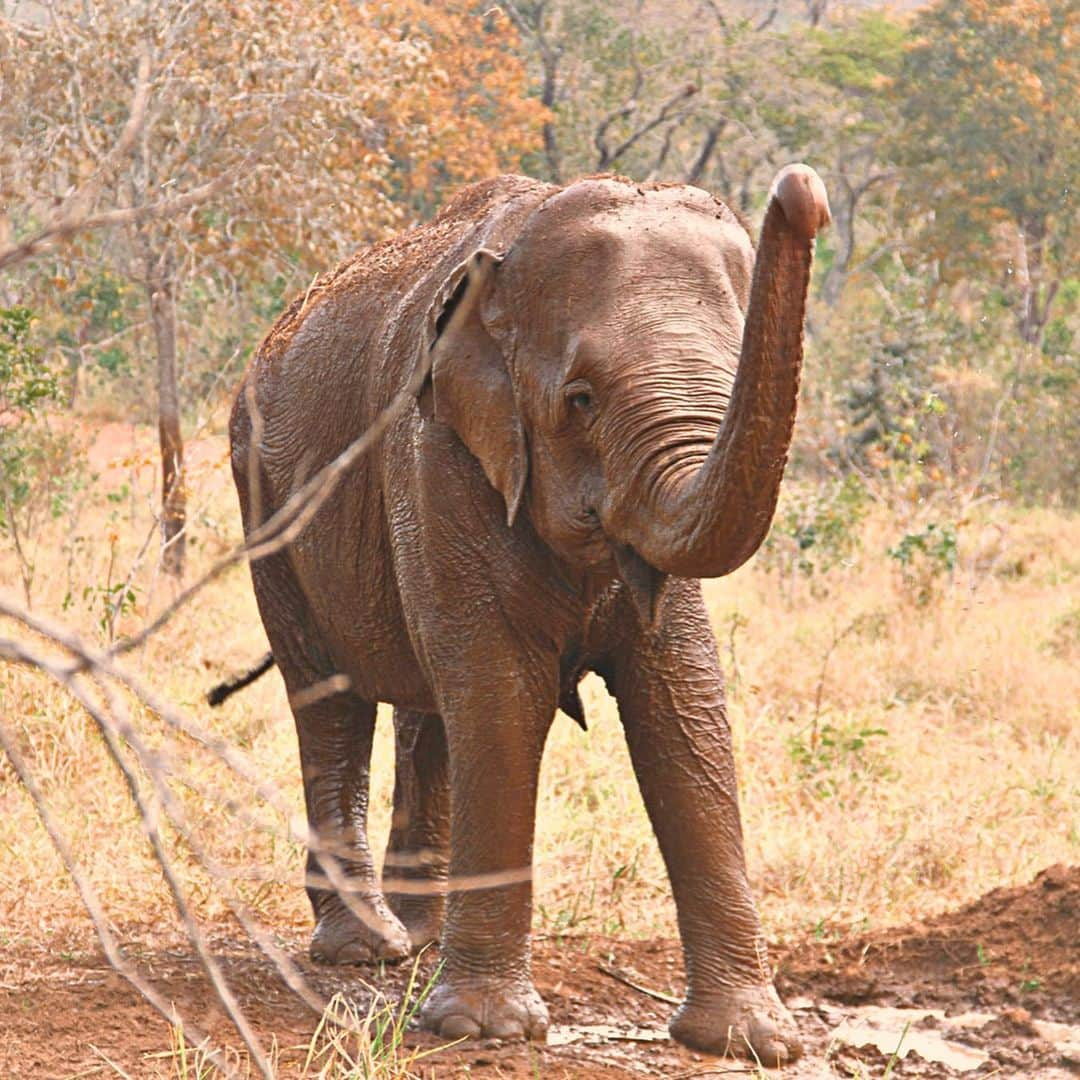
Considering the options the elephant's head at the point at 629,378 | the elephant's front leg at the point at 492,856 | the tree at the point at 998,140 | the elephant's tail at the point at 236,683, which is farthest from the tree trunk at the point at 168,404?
the tree at the point at 998,140

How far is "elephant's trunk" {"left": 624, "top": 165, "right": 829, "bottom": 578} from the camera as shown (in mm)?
3369

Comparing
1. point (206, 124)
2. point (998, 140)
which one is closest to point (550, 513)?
point (206, 124)

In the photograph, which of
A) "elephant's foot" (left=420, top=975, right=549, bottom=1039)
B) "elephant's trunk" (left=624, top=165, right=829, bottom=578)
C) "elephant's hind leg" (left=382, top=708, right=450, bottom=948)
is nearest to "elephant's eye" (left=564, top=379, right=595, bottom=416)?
"elephant's trunk" (left=624, top=165, right=829, bottom=578)

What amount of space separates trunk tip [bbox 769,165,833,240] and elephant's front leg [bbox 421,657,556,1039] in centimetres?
144

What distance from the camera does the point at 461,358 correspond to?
4422 millimetres

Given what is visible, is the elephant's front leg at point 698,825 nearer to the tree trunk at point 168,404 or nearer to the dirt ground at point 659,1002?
the dirt ground at point 659,1002

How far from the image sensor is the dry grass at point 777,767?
6.02 metres

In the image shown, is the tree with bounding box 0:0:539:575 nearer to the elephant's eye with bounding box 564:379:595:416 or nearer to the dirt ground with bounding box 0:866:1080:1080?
the dirt ground with bounding box 0:866:1080:1080

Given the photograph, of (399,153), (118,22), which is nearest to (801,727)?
(118,22)

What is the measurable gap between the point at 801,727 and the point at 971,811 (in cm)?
130

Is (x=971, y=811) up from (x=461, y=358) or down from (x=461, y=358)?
down

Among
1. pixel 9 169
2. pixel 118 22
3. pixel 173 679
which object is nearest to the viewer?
pixel 173 679

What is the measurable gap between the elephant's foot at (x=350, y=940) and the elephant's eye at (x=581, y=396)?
1762 millimetres

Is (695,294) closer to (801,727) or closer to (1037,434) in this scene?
(801,727)
